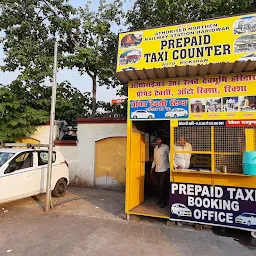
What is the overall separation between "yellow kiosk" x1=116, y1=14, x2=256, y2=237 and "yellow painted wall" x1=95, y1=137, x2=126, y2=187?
3.79m

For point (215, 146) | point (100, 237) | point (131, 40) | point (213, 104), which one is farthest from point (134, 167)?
point (131, 40)

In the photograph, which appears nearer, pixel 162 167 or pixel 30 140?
pixel 162 167

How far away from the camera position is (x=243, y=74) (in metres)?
5.18

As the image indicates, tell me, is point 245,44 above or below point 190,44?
below

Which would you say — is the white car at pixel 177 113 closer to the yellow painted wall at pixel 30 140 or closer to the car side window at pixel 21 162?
the car side window at pixel 21 162

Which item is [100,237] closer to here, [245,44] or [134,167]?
[134,167]

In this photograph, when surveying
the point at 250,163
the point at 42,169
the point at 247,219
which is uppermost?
the point at 250,163

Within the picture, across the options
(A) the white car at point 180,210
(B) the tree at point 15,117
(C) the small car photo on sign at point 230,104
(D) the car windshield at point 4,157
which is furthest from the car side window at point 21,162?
(C) the small car photo on sign at point 230,104

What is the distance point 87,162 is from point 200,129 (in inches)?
235

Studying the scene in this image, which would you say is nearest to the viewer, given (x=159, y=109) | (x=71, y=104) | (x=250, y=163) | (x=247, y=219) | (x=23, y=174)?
(x=250, y=163)

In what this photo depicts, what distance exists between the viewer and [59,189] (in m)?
8.34

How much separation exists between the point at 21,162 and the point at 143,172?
3.50 meters

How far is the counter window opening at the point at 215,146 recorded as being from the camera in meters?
5.18

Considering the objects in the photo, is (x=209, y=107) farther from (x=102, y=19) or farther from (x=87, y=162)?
(x=102, y=19)
